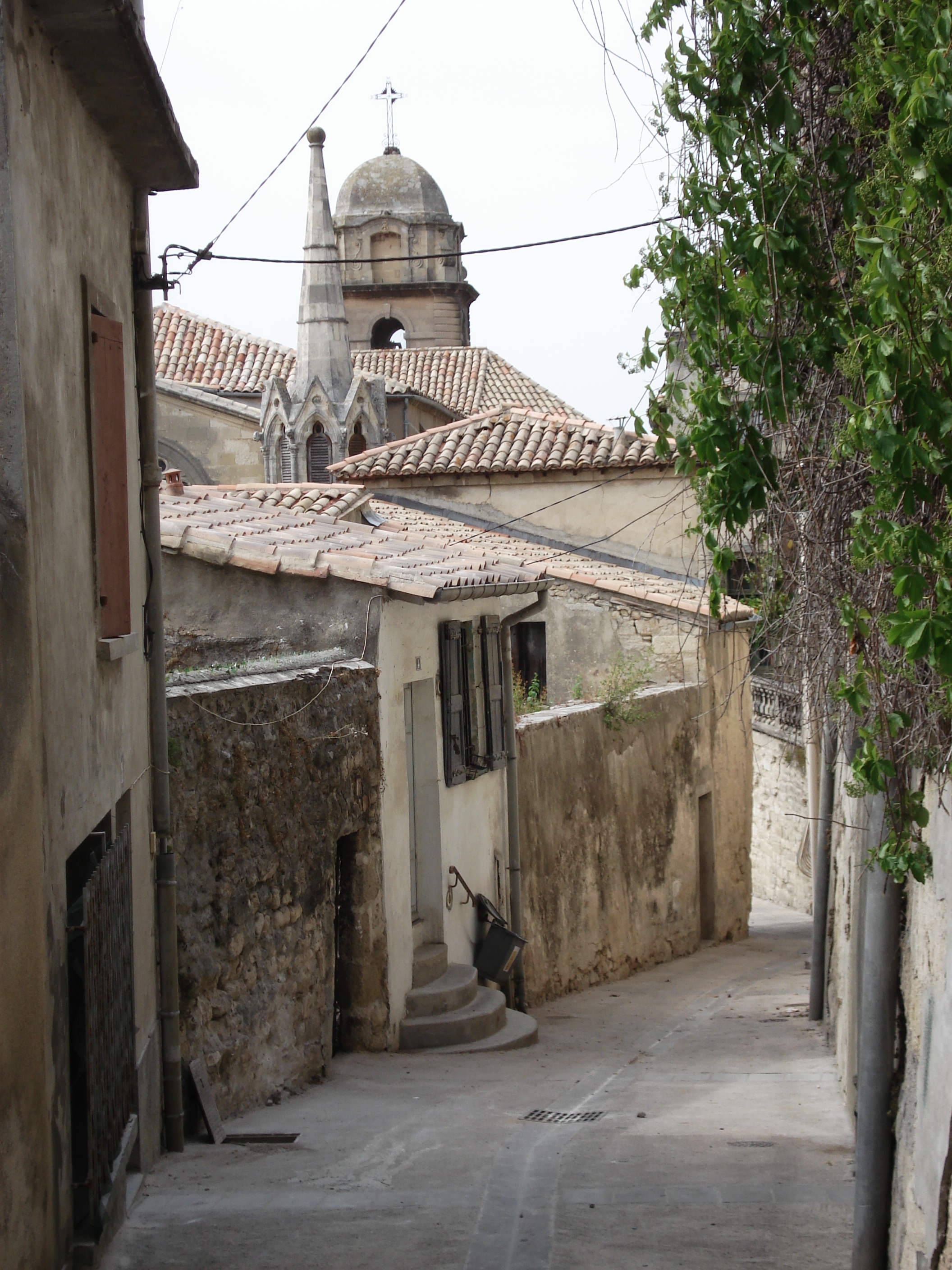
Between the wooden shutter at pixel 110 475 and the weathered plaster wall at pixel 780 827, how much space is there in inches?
702

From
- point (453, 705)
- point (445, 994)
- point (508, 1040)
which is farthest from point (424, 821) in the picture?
point (508, 1040)

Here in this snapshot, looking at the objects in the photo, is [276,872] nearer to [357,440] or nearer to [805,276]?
[805,276]

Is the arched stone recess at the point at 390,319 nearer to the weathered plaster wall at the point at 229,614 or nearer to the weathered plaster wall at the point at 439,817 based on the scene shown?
the weathered plaster wall at the point at 439,817

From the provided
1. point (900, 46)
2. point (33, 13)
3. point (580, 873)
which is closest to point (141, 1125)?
point (33, 13)

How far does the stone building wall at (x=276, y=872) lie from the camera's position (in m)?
8.21

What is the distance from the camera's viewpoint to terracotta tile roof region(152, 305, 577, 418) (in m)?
35.6

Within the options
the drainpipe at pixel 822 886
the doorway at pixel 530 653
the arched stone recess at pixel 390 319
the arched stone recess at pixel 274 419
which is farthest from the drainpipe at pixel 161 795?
the arched stone recess at pixel 390 319

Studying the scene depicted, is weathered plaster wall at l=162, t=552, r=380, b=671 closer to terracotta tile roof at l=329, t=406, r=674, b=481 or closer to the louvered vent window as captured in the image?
the louvered vent window

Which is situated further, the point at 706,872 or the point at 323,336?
the point at 323,336

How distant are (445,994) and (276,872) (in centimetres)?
301

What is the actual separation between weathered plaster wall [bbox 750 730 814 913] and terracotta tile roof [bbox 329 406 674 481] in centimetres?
594

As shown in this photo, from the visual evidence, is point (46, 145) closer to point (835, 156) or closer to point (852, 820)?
point (835, 156)

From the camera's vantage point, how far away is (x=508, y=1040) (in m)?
11.6

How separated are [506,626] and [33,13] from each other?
9720 millimetres
